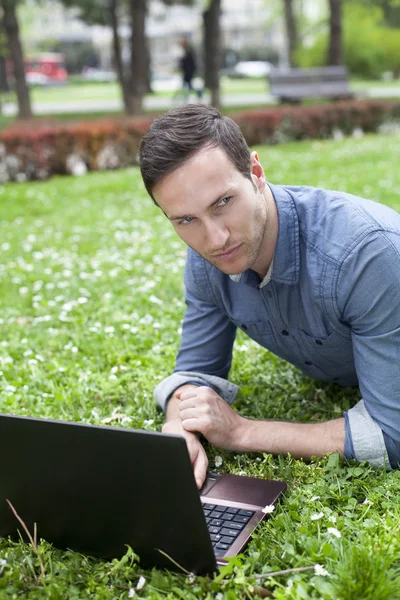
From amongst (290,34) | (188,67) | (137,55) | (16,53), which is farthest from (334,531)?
(290,34)

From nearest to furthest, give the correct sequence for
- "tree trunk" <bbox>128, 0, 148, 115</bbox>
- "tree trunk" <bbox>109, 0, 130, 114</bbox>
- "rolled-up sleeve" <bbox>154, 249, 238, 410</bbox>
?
"rolled-up sleeve" <bbox>154, 249, 238, 410</bbox> → "tree trunk" <bbox>128, 0, 148, 115</bbox> → "tree trunk" <bbox>109, 0, 130, 114</bbox>

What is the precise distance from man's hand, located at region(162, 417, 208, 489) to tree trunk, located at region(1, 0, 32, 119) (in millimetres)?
16580

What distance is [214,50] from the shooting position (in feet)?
68.7

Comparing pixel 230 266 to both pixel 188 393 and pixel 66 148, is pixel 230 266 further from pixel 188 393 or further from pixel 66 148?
pixel 66 148

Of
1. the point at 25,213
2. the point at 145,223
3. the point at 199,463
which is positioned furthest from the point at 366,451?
the point at 25,213

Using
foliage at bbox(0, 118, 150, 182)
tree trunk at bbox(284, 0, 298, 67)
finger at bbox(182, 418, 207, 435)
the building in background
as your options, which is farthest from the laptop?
the building in background

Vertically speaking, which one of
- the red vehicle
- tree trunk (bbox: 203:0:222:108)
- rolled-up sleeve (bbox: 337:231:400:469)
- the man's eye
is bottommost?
the red vehicle

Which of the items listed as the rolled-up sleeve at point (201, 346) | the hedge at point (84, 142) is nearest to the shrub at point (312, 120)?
the hedge at point (84, 142)

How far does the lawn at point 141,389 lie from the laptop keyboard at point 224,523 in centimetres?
7

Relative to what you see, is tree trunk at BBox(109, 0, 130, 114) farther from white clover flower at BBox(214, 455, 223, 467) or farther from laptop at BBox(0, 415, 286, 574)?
laptop at BBox(0, 415, 286, 574)

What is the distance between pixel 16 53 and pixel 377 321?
17.6 m

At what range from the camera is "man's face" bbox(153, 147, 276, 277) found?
2324 mm

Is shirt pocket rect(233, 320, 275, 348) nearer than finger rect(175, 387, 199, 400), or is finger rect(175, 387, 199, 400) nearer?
finger rect(175, 387, 199, 400)

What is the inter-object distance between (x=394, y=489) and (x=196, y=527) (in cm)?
84
